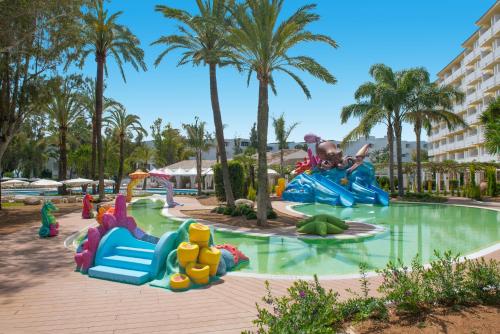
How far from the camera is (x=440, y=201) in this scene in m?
29.2

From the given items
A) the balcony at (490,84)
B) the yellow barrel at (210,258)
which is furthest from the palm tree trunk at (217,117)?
the balcony at (490,84)

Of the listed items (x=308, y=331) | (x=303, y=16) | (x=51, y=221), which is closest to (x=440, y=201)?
(x=303, y=16)

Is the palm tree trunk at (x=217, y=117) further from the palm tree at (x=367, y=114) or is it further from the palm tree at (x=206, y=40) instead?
the palm tree at (x=367, y=114)

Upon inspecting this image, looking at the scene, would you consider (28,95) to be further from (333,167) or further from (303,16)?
(333,167)

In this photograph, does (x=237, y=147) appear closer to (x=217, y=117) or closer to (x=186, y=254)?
(x=217, y=117)

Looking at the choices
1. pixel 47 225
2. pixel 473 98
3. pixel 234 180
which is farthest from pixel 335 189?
pixel 473 98

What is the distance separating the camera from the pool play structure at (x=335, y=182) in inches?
1028

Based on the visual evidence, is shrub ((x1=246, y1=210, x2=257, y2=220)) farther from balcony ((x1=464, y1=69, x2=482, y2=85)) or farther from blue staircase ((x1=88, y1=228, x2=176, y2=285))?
balcony ((x1=464, y1=69, x2=482, y2=85))

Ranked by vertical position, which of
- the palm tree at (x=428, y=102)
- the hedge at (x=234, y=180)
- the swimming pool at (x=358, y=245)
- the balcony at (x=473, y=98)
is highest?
the balcony at (x=473, y=98)

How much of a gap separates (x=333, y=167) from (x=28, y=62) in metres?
20.4

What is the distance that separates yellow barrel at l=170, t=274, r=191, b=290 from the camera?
6543 millimetres

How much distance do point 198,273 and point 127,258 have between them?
1.75m

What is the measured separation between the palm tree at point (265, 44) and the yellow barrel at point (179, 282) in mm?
8481

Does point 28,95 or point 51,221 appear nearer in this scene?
point 51,221
